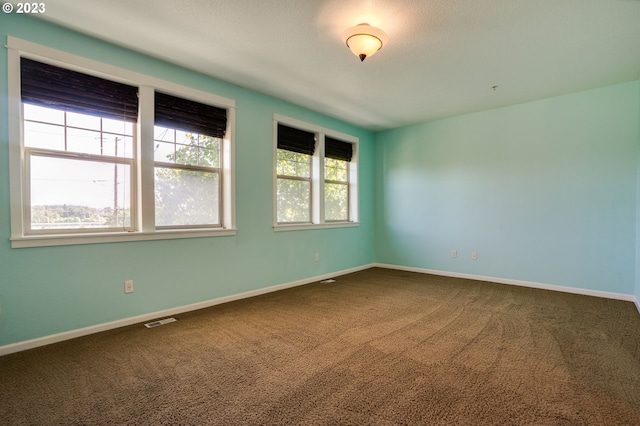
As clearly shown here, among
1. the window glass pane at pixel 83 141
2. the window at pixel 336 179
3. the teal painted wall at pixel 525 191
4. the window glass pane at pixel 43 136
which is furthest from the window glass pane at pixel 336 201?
A: the window glass pane at pixel 43 136

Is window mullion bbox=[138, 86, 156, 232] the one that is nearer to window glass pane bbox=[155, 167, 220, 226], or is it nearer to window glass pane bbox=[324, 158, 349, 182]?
window glass pane bbox=[155, 167, 220, 226]

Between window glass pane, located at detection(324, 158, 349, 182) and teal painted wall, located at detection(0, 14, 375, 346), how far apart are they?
25.6 inches

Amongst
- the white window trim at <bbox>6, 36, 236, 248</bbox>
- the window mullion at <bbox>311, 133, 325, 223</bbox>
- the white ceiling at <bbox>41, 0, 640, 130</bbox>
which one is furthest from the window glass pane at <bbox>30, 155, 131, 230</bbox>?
the window mullion at <bbox>311, 133, 325, 223</bbox>

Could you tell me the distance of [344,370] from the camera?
2088 millimetres

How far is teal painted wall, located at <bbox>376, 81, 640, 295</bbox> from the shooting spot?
3.76 m

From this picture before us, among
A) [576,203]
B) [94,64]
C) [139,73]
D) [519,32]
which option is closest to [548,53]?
[519,32]

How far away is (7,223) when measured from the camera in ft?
7.63

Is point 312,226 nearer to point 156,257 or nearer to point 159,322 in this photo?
point 156,257

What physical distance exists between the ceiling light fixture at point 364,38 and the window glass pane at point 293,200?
88.5 inches

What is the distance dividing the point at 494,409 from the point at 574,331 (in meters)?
1.77

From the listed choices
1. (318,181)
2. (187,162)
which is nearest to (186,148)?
(187,162)

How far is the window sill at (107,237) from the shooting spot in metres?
2.40

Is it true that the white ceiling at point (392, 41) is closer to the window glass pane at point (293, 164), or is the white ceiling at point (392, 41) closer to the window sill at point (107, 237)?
the window glass pane at point (293, 164)

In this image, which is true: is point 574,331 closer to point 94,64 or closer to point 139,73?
point 139,73
